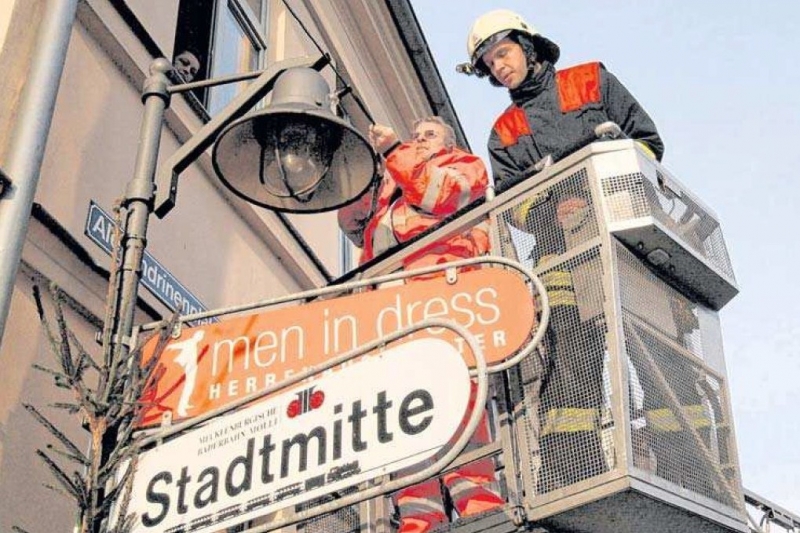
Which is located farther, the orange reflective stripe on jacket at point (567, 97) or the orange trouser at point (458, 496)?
the orange reflective stripe on jacket at point (567, 97)

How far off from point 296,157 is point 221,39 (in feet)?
13.2

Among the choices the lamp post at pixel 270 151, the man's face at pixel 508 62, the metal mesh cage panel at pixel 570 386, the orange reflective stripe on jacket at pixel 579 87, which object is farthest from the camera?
the man's face at pixel 508 62

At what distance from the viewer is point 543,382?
3.87 m

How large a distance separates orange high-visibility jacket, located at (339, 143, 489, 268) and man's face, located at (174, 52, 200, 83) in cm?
210

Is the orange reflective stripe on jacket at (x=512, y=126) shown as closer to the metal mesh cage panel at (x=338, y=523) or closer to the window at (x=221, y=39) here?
the metal mesh cage panel at (x=338, y=523)

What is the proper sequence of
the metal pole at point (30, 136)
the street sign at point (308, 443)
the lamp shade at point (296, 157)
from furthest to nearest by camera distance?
the metal pole at point (30, 136)
the lamp shade at point (296, 157)
the street sign at point (308, 443)

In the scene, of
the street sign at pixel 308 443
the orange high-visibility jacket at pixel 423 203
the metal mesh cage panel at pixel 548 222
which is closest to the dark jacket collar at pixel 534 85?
the orange high-visibility jacket at pixel 423 203

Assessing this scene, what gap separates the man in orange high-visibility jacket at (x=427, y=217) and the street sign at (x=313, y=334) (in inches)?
33.7

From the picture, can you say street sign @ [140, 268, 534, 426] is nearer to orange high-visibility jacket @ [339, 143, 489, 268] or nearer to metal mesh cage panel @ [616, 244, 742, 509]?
metal mesh cage panel @ [616, 244, 742, 509]

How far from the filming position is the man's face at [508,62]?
203 inches

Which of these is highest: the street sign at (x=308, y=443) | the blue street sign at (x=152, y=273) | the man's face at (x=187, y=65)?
the man's face at (x=187, y=65)

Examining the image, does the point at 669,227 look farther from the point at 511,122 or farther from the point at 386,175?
the point at 386,175

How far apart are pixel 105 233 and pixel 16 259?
3.34 feet

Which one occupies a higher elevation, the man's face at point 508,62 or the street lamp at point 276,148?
the man's face at point 508,62
